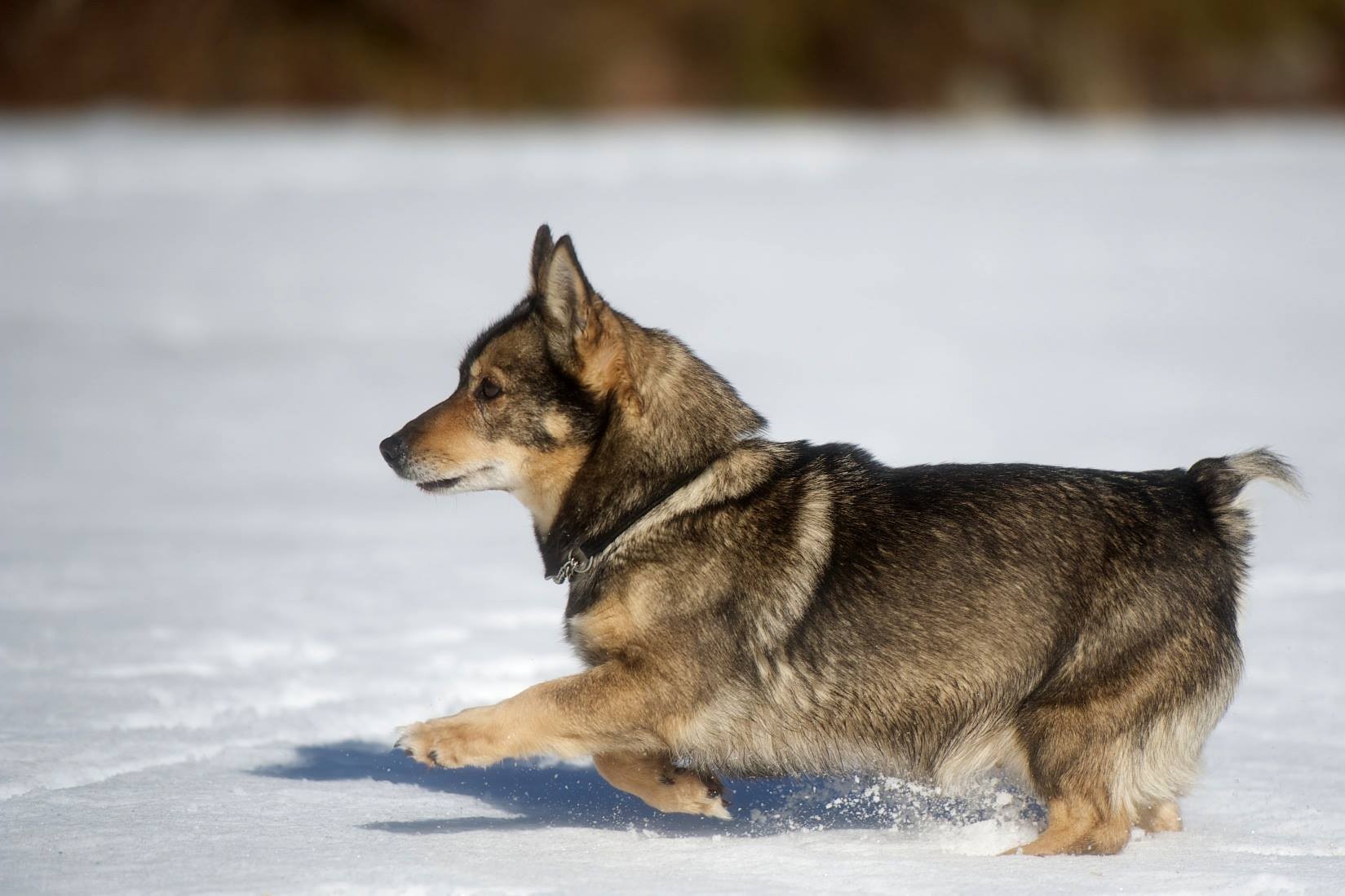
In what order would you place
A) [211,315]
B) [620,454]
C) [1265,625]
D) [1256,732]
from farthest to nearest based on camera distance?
[211,315]
[1265,625]
[1256,732]
[620,454]

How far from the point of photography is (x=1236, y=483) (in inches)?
185

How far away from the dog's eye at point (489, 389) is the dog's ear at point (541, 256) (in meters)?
0.34

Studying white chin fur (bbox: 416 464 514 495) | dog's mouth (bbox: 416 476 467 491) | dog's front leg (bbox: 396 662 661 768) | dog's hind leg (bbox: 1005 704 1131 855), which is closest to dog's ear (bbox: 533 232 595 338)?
white chin fur (bbox: 416 464 514 495)

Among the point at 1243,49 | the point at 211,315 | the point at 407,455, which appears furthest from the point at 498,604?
the point at 1243,49

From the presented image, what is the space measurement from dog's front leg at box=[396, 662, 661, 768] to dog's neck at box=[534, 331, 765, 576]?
1.65ft

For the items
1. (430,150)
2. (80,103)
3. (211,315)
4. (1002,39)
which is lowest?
(211,315)

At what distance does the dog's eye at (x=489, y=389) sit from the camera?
4.94 m

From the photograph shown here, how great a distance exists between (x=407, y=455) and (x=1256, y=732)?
347 cm

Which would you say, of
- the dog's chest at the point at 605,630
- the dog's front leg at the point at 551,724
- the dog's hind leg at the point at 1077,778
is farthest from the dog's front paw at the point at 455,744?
the dog's hind leg at the point at 1077,778

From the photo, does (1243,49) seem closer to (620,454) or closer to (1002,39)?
(1002,39)

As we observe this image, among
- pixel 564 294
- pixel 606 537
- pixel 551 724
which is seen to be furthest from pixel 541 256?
pixel 551 724

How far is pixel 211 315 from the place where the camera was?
53.7 feet

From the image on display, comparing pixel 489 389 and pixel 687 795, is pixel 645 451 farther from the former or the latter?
pixel 687 795

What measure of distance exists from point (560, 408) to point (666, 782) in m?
1.29
